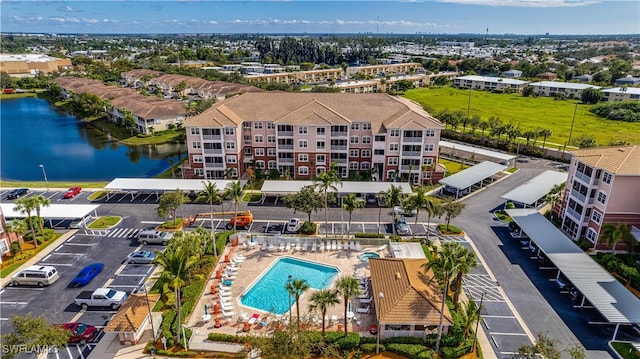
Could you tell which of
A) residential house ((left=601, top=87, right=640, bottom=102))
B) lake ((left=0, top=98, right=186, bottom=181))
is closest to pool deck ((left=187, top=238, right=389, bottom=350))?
lake ((left=0, top=98, right=186, bottom=181))

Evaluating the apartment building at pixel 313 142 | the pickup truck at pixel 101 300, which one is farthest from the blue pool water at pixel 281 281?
the apartment building at pixel 313 142

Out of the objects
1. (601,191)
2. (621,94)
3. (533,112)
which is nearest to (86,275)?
(601,191)

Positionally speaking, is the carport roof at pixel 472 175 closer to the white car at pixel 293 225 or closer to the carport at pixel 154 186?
the white car at pixel 293 225

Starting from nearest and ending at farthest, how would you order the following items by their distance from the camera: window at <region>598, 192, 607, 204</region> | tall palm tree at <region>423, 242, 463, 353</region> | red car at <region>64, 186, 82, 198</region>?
tall palm tree at <region>423, 242, 463, 353</region> → window at <region>598, 192, 607, 204</region> → red car at <region>64, 186, 82, 198</region>

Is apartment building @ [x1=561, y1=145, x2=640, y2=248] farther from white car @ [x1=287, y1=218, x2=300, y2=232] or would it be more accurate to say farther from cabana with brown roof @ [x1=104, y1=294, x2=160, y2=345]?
cabana with brown roof @ [x1=104, y1=294, x2=160, y2=345]

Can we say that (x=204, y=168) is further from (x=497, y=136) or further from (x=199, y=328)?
(x=497, y=136)
